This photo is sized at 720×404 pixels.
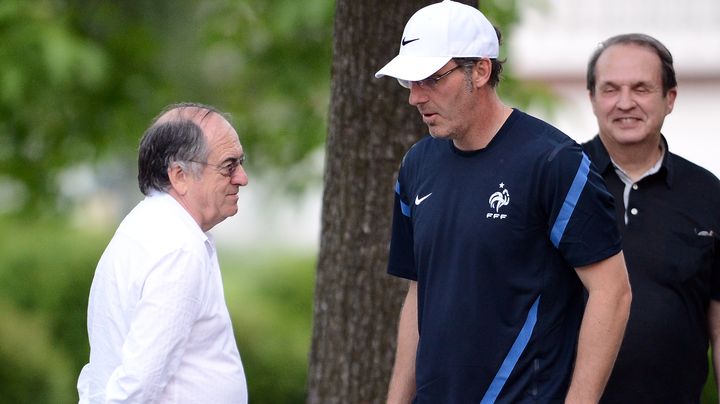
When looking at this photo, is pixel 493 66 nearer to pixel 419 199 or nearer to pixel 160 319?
pixel 419 199

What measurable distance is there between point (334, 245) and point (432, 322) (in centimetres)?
147

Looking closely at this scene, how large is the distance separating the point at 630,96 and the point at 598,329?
1.18 metres

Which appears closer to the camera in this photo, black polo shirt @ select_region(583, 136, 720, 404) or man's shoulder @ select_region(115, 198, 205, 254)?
man's shoulder @ select_region(115, 198, 205, 254)

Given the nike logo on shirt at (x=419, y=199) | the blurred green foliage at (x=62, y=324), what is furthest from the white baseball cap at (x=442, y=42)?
the blurred green foliage at (x=62, y=324)

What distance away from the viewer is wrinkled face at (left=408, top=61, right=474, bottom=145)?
3.41 meters

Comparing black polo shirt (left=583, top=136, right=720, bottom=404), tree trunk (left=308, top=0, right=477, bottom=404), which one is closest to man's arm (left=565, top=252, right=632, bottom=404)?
black polo shirt (left=583, top=136, right=720, bottom=404)

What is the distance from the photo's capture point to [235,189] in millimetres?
3645

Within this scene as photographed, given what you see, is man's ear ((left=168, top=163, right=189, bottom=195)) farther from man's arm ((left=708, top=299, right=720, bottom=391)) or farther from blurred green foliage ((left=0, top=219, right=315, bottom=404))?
A: blurred green foliage ((left=0, top=219, right=315, bottom=404))

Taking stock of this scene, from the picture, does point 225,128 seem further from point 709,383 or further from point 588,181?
point 709,383

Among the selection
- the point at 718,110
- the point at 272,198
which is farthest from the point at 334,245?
the point at 718,110

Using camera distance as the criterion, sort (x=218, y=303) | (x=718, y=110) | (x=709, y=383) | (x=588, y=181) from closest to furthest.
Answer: (x=588, y=181) < (x=218, y=303) < (x=709, y=383) < (x=718, y=110)

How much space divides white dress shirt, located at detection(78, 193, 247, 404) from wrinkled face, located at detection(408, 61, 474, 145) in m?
0.72

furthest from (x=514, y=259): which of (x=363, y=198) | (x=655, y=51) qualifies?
(x=363, y=198)

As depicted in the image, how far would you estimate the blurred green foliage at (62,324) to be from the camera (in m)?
7.55
